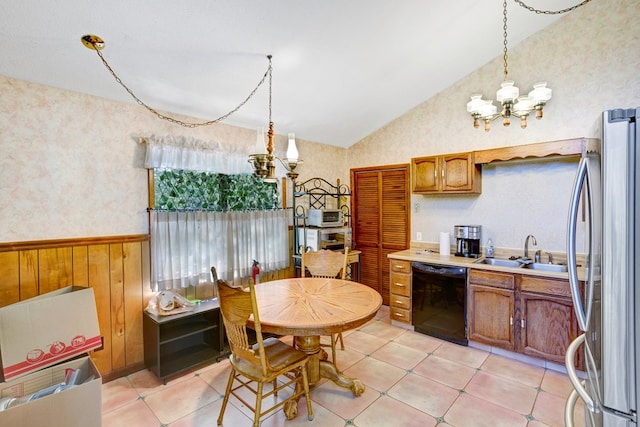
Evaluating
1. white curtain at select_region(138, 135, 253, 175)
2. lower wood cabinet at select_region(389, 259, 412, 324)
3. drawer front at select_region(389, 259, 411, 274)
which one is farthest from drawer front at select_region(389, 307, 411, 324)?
white curtain at select_region(138, 135, 253, 175)

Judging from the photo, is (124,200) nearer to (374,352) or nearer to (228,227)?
(228,227)

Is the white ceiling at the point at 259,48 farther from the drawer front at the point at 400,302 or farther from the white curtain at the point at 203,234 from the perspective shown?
the drawer front at the point at 400,302

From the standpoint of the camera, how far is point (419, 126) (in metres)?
4.07

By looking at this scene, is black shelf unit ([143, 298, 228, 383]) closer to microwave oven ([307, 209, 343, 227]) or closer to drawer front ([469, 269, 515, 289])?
microwave oven ([307, 209, 343, 227])

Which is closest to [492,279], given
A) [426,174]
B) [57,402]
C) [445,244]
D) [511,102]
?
[445,244]

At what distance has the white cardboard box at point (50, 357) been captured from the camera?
1.57 meters

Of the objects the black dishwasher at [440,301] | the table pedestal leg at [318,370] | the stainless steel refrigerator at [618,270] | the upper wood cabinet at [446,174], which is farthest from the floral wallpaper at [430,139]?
the stainless steel refrigerator at [618,270]

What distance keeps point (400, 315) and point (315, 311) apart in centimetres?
205

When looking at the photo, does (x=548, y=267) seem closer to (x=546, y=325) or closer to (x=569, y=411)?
(x=546, y=325)

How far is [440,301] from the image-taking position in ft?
11.1

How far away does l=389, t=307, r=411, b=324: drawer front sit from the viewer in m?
3.66

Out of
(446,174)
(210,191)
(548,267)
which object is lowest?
(548,267)

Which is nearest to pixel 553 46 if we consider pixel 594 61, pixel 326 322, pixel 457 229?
pixel 594 61

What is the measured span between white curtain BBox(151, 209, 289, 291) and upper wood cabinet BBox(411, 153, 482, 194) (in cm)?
177
